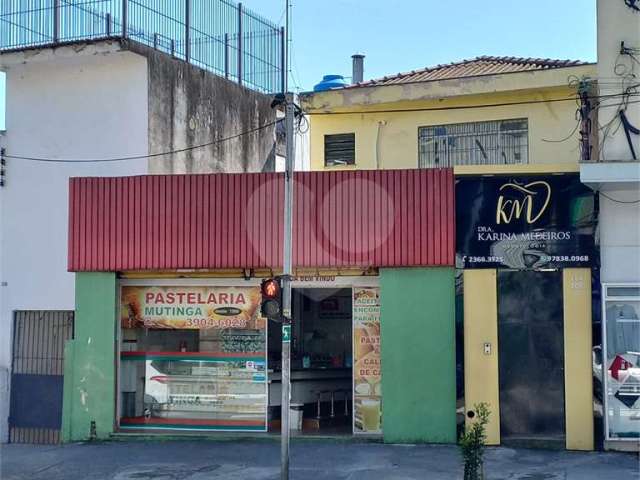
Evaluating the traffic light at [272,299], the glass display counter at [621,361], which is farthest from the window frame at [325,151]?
the traffic light at [272,299]

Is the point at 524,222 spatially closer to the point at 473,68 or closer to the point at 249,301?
the point at 249,301

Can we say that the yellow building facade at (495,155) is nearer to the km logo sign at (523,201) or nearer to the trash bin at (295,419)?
the km logo sign at (523,201)

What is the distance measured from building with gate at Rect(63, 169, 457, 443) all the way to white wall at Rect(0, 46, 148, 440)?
1.86m

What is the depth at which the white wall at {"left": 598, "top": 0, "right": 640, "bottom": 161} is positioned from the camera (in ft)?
44.5

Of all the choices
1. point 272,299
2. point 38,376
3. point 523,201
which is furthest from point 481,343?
point 38,376

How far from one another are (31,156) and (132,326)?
465cm

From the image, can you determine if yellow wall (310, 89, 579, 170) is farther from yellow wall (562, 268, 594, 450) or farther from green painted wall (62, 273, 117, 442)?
green painted wall (62, 273, 117, 442)

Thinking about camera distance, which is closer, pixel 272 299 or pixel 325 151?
pixel 272 299

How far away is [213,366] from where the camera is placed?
615 inches

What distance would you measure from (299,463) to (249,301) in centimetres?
342

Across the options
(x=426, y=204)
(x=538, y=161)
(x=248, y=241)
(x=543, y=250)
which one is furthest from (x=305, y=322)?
(x=538, y=161)

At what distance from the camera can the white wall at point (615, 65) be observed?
1358cm

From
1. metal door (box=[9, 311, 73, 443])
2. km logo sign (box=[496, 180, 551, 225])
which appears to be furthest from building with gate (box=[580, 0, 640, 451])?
metal door (box=[9, 311, 73, 443])

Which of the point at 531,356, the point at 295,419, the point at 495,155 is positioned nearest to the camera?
the point at 531,356
